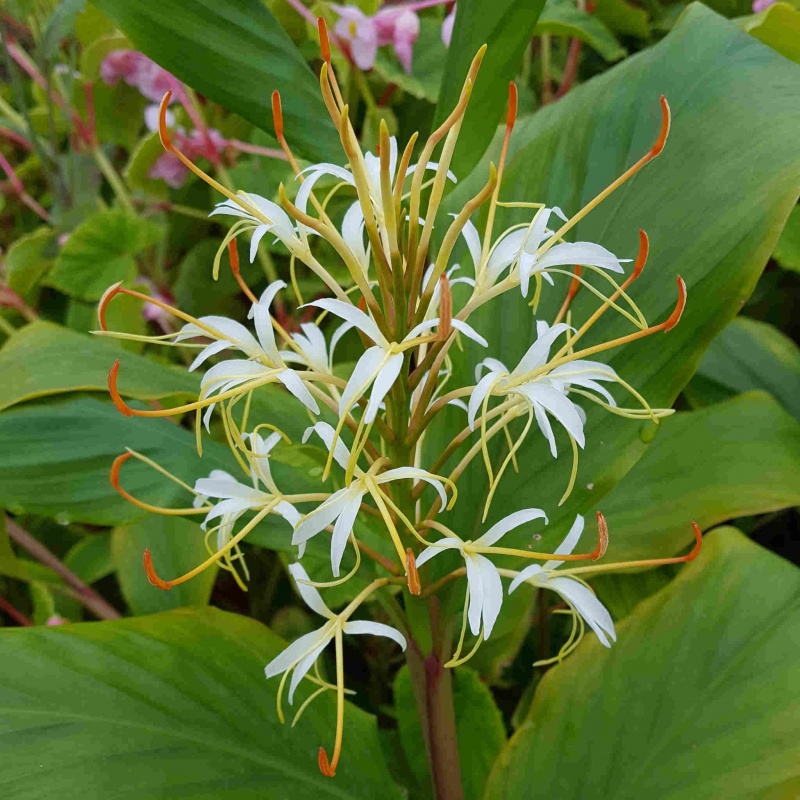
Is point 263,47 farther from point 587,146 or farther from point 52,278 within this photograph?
point 52,278

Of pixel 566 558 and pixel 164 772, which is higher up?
pixel 566 558

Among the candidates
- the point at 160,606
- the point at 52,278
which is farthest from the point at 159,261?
the point at 160,606

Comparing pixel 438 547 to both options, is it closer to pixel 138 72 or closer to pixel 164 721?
pixel 164 721

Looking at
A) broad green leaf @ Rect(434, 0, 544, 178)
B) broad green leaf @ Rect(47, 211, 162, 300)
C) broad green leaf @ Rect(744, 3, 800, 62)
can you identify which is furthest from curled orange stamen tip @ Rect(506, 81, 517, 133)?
broad green leaf @ Rect(47, 211, 162, 300)

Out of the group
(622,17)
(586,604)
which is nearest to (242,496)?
(586,604)

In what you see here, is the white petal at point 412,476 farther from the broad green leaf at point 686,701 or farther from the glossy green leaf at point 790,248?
the glossy green leaf at point 790,248

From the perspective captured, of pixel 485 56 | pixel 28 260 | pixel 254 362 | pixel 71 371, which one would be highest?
pixel 485 56

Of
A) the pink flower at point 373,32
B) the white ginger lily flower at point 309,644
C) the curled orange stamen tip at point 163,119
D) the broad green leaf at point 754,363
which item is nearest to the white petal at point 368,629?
the white ginger lily flower at point 309,644
